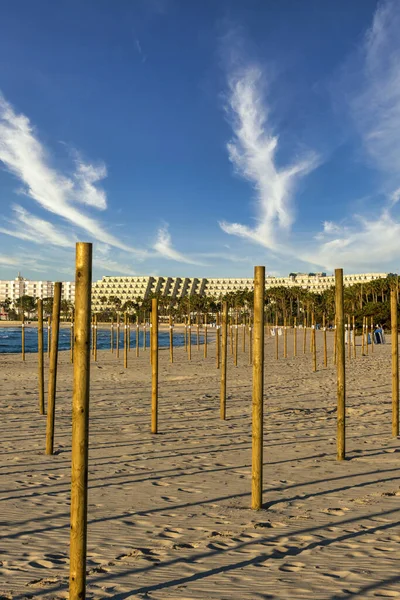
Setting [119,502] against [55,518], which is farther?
[119,502]

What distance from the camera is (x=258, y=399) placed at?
218 inches

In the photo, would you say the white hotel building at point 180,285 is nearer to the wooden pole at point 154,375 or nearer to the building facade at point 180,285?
the building facade at point 180,285

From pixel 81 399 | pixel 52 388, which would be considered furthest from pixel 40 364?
pixel 81 399

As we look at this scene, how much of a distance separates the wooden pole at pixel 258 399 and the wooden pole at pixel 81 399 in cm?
233

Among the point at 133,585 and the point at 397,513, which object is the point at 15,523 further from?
the point at 397,513

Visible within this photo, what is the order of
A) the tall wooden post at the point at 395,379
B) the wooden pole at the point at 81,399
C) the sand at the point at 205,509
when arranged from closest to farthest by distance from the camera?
1. the wooden pole at the point at 81,399
2. the sand at the point at 205,509
3. the tall wooden post at the point at 395,379

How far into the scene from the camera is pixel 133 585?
141 inches

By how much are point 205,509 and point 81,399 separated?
2.40 metres

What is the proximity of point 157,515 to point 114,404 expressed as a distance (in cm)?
722

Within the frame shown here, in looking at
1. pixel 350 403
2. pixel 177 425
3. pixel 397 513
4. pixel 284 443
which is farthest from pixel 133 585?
pixel 350 403

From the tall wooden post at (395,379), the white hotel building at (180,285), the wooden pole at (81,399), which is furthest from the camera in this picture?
the white hotel building at (180,285)

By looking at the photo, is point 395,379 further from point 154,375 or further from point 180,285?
point 180,285

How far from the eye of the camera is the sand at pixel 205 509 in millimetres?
3664

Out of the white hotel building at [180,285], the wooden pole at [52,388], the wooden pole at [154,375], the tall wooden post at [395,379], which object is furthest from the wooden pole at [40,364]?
the white hotel building at [180,285]
